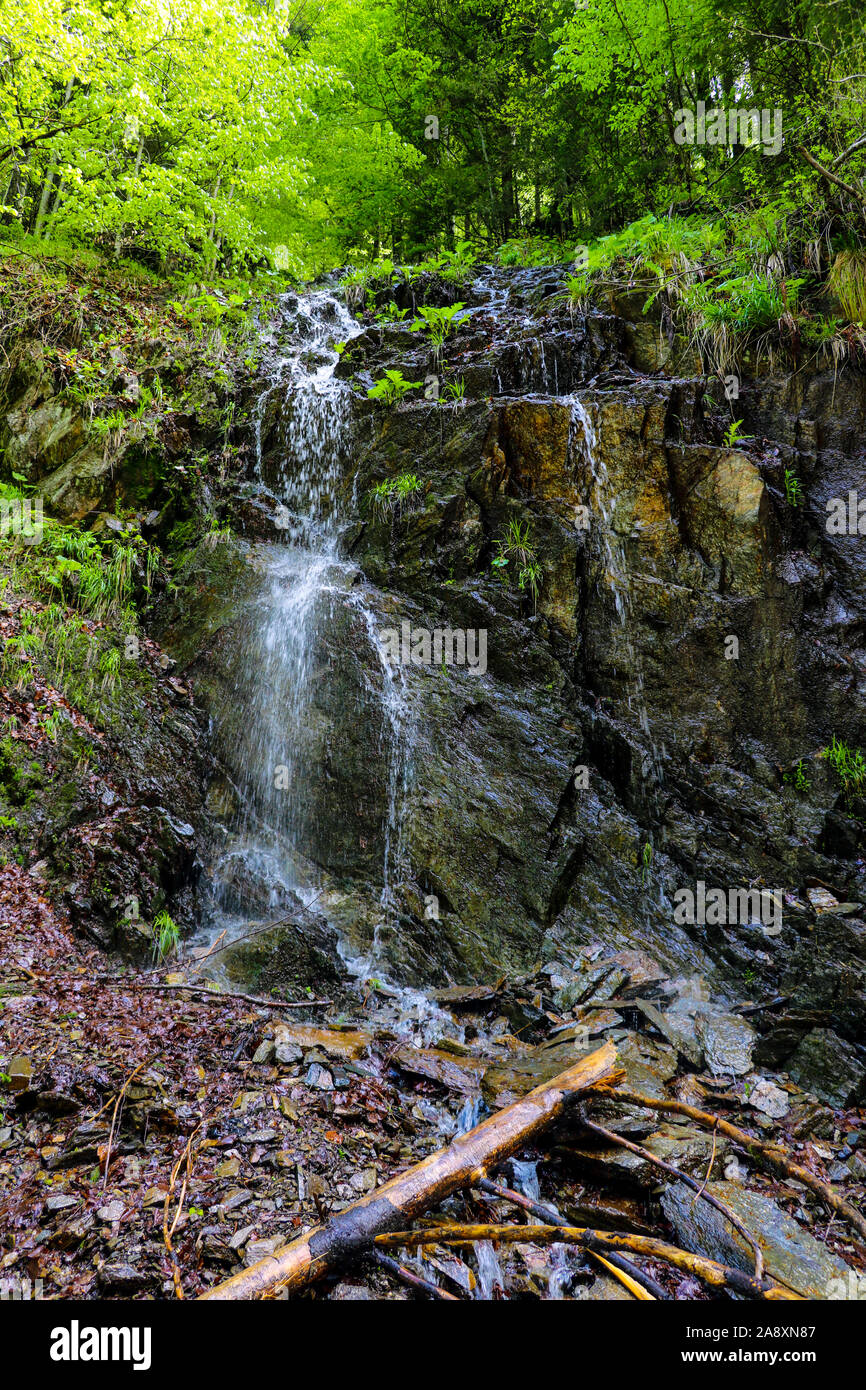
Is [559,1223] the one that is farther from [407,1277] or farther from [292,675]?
[292,675]

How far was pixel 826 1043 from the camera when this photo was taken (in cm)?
396

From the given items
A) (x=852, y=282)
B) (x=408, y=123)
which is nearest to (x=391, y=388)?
(x=852, y=282)

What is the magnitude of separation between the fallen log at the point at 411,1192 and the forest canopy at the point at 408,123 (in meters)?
7.74

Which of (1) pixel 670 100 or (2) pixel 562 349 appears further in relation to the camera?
(1) pixel 670 100

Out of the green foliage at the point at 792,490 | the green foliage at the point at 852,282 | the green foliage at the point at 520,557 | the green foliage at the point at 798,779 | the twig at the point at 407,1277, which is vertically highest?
the green foliage at the point at 852,282

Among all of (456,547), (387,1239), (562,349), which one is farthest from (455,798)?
(562,349)

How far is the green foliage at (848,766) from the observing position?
589 cm

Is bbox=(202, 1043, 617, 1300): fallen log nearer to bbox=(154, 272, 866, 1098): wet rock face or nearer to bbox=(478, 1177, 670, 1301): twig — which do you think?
bbox=(478, 1177, 670, 1301): twig

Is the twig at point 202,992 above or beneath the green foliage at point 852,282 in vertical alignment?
beneath

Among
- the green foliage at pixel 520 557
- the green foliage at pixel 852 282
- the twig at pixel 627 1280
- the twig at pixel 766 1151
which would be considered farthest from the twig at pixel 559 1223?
the green foliage at pixel 852 282

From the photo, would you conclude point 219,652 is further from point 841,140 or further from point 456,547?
point 841,140

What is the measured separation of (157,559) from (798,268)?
27.3 ft

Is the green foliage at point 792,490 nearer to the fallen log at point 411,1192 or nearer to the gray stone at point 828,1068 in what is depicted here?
the gray stone at point 828,1068

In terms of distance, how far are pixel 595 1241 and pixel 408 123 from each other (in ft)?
60.2
